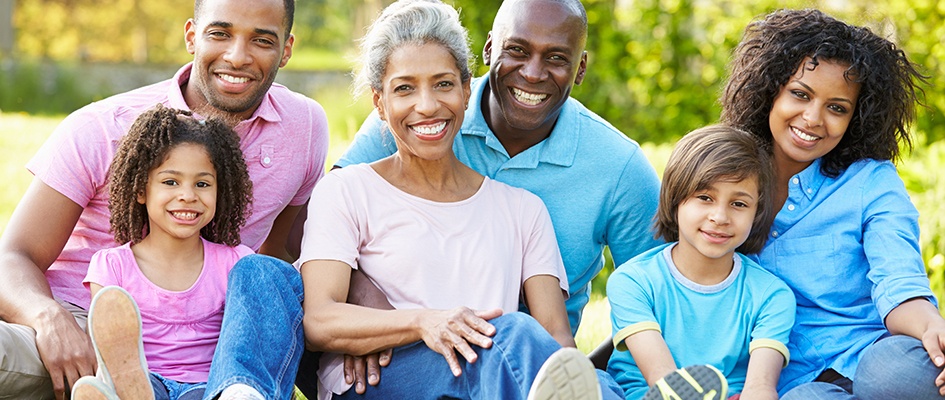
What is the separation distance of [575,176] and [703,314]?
2.38 ft

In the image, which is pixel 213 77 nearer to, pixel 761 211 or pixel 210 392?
pixel 210 392

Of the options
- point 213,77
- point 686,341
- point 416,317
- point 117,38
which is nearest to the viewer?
point 416,317

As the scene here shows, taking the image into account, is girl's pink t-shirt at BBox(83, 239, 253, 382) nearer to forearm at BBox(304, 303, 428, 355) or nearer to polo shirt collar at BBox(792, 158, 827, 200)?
forearm at BBox(304, 303, 428, 355)

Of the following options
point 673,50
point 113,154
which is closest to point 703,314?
point 113,154

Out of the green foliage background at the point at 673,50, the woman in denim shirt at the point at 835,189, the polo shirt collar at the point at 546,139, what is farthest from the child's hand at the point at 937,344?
the green foliage background at the point at 673,50

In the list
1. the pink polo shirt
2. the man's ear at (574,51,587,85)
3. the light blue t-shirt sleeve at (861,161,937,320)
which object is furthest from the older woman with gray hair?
the light blue t-shirt sleeve at (861,161,937,320)

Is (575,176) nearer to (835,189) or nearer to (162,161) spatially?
(835,189)

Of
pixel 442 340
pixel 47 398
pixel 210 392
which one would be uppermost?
pixel 442 340

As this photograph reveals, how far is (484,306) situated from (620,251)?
77 cm

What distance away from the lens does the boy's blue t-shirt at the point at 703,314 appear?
3.11 metres

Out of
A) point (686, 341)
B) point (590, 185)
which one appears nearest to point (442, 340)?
point (686, 341)

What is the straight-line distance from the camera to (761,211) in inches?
127

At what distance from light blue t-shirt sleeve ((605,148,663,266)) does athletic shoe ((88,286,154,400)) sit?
5.61 feet

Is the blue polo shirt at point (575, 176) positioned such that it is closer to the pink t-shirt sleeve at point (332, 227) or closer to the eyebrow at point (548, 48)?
the eyebrow at point (548, 48)
